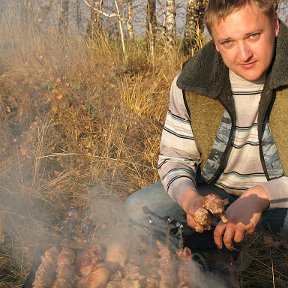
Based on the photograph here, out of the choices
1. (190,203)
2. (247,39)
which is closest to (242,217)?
(190,203)

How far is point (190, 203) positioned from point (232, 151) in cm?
68

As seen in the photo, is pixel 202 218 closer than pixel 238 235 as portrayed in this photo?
Yes

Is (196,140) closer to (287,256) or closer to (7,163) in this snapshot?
(287,256)

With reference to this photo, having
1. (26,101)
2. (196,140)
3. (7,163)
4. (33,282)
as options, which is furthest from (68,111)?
(33,282)

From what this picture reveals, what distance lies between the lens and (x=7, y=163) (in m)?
5.31

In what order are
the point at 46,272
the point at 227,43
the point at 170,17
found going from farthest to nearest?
1. the point at 170,17
2. the point at 227,43
3. the point at 46,272

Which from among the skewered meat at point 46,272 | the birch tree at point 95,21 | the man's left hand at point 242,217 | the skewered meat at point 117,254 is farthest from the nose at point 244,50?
the birch tree at point 95,21

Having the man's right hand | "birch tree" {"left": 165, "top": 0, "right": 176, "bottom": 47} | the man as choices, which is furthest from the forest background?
the man's right hand

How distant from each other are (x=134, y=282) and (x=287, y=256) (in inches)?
69.3

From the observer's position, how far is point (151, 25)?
8305 millimetres

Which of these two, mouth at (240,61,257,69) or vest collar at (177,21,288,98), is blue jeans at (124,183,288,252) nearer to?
vest collar at (177,21,288,98)

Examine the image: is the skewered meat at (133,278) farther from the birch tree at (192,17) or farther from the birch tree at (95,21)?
the birch tree at (192,17)

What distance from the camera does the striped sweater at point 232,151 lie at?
278cm

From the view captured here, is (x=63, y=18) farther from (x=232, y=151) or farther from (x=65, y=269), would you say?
(x=65, y=269)
